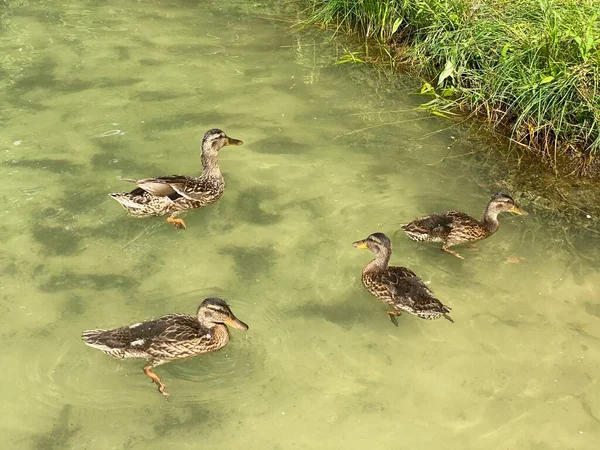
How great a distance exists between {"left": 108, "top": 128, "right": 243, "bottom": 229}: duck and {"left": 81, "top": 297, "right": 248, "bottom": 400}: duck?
58.8 inches

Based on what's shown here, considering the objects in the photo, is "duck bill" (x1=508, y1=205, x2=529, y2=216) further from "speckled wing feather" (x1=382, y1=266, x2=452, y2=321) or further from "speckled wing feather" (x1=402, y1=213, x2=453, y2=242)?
"speckled wing feather" (x1=382, y1=266, x2=452, y2=321)

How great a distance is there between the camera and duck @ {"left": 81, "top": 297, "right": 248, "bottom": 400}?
15.7 feet

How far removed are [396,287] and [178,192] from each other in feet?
7.40

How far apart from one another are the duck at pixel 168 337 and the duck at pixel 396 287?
47.7 inches

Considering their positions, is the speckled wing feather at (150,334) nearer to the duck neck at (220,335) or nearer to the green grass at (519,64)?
the duck neck at (220,335)

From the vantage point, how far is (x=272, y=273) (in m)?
5.78

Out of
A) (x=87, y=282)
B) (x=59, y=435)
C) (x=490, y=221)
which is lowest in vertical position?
(x=59, y=435)

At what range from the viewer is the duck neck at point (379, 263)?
5.55m

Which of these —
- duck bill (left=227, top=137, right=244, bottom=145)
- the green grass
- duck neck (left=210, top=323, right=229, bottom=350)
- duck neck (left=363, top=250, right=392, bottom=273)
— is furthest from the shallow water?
the green grass

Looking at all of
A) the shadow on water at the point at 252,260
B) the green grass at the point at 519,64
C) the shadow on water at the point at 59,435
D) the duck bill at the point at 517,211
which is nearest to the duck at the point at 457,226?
the duck bill at the point at 517,211

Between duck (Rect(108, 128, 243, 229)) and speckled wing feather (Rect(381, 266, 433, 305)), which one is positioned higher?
duck (Rect(108, 128, 243, 229))

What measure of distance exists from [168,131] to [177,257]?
2221 mm

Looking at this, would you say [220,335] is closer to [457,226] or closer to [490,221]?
[457,226]

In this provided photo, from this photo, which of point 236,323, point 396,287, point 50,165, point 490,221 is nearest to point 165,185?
point 50,165
